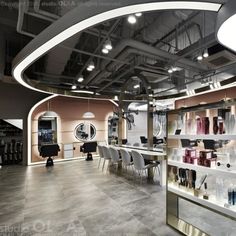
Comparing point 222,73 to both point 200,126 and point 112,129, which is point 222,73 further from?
point 112,129

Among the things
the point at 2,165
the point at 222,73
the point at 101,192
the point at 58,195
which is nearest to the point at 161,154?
the point at 101,192

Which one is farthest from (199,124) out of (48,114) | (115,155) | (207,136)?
(48,114)

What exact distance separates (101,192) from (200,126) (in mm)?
2892

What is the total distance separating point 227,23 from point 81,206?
3.62 metres

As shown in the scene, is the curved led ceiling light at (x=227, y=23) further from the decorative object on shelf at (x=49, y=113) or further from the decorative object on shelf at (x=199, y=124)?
the decorative object on shelf at (x=49, y=113)

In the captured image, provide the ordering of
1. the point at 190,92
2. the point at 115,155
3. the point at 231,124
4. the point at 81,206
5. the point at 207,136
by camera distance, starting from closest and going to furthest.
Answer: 1. the point at 231,124
2. the point at 207,136
3. the point at 81,206
4. the point at 115,155
5. the point at 190,92

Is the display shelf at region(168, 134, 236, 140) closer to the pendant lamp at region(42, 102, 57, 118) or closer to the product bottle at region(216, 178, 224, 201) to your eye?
the product bottle at region(216, 178, 224, 201)

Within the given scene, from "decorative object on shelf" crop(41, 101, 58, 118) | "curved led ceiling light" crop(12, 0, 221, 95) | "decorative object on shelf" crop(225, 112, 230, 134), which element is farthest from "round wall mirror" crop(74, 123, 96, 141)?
"decorative object on shelf" crop(225, 112, 230, 134)

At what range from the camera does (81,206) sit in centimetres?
364

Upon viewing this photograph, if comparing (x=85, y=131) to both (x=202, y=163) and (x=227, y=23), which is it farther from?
(x=227, y=23)

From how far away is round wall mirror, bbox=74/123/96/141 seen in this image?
30.7 feet

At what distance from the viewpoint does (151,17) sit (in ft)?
13.5

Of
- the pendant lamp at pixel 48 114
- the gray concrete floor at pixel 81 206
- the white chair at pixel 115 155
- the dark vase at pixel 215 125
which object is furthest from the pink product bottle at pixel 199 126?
the pendant lamp at pixel 48 114

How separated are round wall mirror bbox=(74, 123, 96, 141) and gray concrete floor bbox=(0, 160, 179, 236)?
3.64 m
